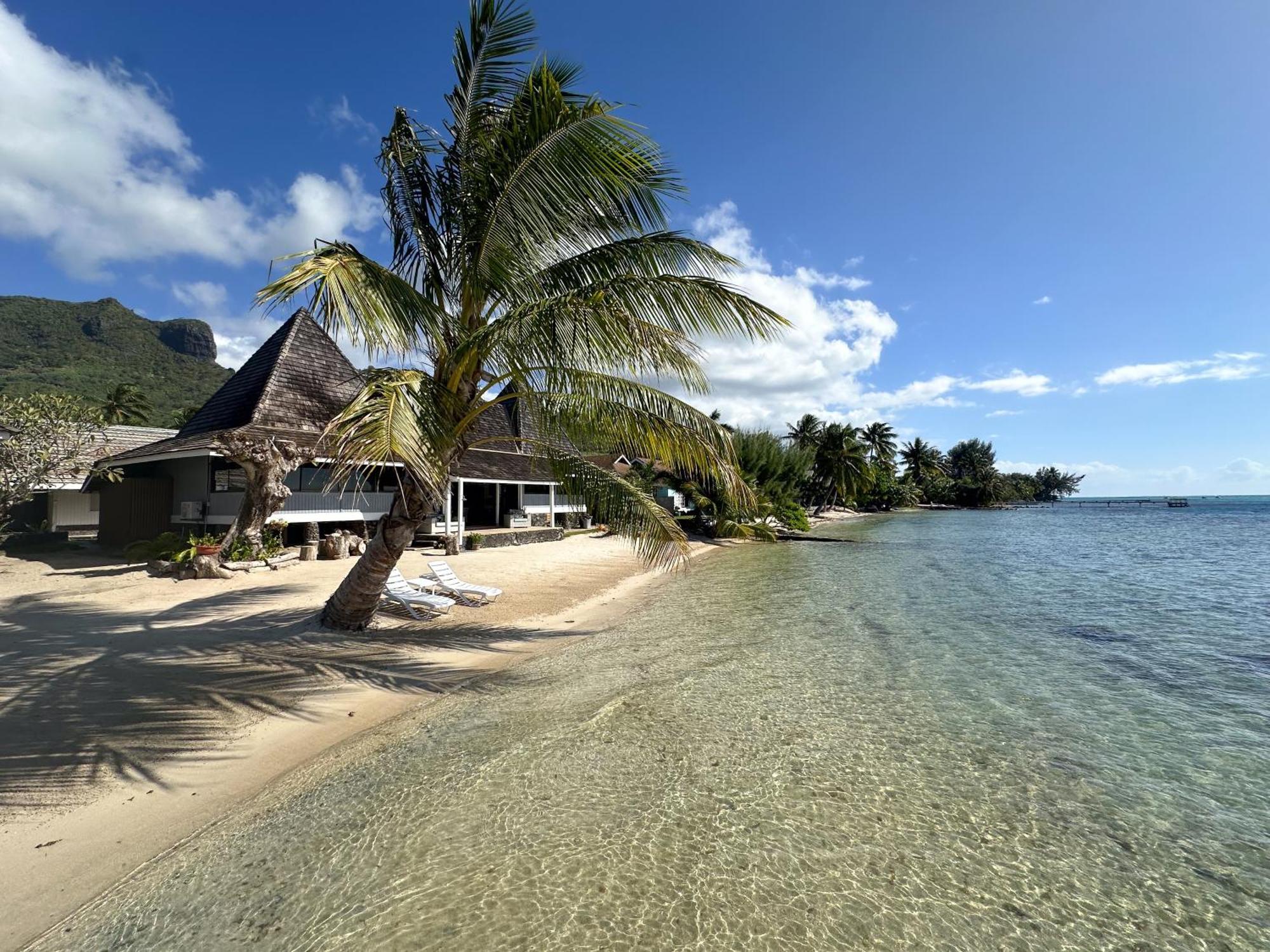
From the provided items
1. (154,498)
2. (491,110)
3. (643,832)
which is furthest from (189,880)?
(154,498)

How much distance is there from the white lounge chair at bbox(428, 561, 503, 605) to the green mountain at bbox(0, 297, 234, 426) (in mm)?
52501

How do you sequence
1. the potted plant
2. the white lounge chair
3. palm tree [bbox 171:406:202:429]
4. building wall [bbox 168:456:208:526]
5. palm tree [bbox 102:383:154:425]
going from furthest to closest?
palm tree [bbox 102:383:154:425] < palm tree [bbox 171:406:202:429] < building wall [bbox 168:456:208:526] < the potted plant < the white lounge chair

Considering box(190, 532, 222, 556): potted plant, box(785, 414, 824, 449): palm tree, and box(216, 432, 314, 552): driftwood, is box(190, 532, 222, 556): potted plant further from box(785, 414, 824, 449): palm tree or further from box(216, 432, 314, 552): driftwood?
box(785, 414, 824, 449): palm tree

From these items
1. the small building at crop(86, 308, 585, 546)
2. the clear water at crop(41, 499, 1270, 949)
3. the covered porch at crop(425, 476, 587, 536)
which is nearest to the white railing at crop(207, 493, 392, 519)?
the small building at crop(86, 308, 585, 546)

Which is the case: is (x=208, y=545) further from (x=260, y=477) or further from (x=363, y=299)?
(x=363, y=299)

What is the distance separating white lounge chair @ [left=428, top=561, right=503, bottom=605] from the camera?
1029cm

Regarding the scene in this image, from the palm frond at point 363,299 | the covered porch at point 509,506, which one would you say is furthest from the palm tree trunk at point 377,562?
the covered porch at point 509,506

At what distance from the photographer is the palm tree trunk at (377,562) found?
6895 mm

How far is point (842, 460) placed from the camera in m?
53.3

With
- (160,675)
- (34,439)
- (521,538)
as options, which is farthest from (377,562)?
(521,538)

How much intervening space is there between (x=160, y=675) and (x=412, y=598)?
3418mm

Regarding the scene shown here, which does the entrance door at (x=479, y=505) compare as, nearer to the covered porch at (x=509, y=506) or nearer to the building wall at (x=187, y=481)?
the covered porch at (x=509, y=506)

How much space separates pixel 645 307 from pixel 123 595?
10.2 meters

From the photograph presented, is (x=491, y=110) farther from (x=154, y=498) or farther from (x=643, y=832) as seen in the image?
(x=154, y=498)
